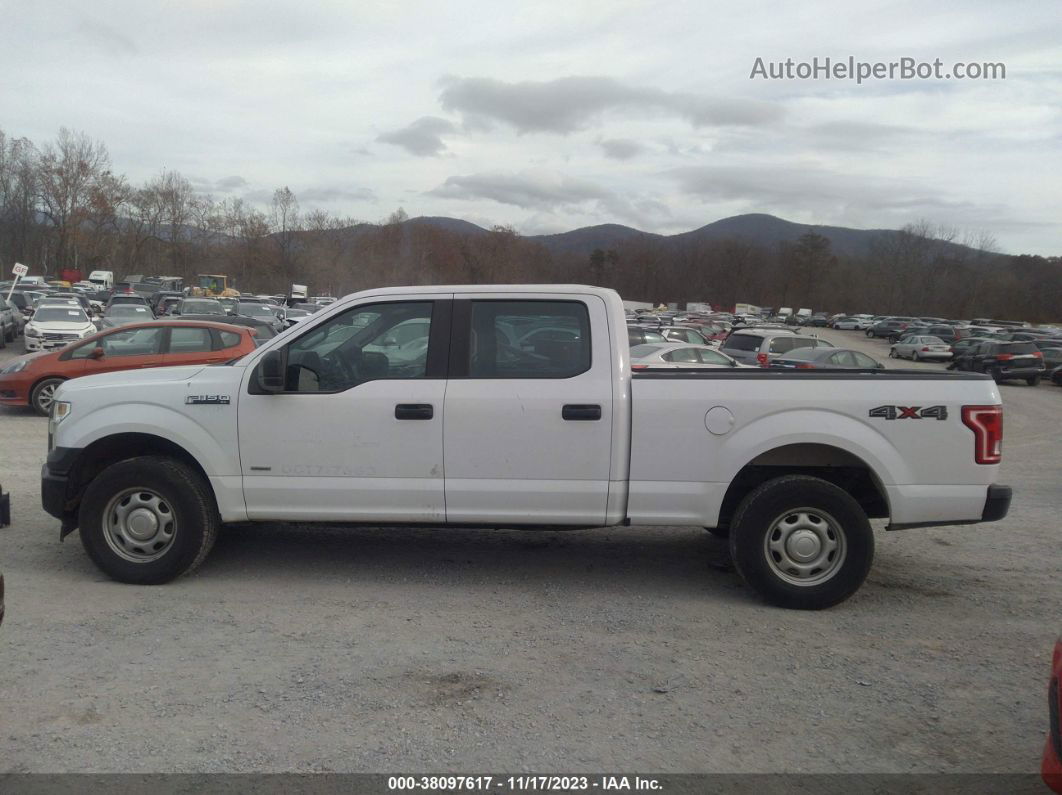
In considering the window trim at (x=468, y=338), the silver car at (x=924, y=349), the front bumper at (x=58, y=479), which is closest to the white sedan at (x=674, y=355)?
the window trim at (x=468, y=338)

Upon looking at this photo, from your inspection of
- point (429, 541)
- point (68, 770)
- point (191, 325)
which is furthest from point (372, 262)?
point (68, 770)

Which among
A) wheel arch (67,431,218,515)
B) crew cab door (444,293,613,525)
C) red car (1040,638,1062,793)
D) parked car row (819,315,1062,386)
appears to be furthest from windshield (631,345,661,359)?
red car (1040,638,1062,793)

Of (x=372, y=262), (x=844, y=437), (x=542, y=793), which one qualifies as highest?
(x=372, y=262)

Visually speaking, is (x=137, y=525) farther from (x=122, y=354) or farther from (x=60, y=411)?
(x=122, y=354)

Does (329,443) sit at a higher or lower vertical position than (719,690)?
higher

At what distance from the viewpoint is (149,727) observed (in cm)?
396

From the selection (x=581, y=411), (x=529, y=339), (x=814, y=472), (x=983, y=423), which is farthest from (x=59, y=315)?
(x=983, y=423)

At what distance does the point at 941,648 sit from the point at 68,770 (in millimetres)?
4567

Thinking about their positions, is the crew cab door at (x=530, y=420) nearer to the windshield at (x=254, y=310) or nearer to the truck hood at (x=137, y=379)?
the truck hood at (x=137, y=379)

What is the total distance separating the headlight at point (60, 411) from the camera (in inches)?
236

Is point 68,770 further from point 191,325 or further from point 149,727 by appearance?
point 191,325

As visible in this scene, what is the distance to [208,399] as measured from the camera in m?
5.82

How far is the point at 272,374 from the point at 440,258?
46869mm

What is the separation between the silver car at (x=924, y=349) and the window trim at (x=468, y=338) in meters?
43.7
